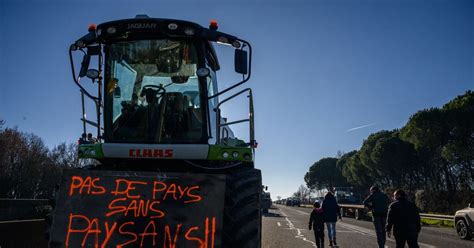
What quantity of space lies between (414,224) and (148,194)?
279 inches

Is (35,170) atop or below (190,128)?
atop

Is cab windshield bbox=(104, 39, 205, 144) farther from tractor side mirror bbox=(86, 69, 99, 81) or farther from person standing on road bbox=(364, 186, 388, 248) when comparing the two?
person standing on road bbox=(364, 186, 388, 248)

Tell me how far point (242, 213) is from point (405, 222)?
5906mm

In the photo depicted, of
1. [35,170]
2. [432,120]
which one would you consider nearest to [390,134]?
[432,120]

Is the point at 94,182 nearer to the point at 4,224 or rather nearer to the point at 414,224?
the point at 4,224

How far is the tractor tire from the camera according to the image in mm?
4750

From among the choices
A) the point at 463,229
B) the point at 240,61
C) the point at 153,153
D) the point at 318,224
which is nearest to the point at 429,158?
the point at 463,229

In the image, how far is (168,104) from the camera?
601 cm

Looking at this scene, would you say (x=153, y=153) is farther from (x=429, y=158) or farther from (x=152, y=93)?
(x=429, y=158)

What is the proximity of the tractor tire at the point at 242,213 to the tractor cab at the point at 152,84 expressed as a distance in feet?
2.31

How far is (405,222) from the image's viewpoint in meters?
9.12

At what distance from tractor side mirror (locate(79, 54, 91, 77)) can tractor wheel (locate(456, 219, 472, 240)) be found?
16169 millimetres

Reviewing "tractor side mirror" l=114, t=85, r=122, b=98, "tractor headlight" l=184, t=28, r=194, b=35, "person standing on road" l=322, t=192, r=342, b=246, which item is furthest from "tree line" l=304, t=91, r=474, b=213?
"tractor side mirror" l=114, t=85, r=122, b=98

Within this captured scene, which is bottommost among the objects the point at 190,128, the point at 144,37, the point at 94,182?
the point at 94,182
